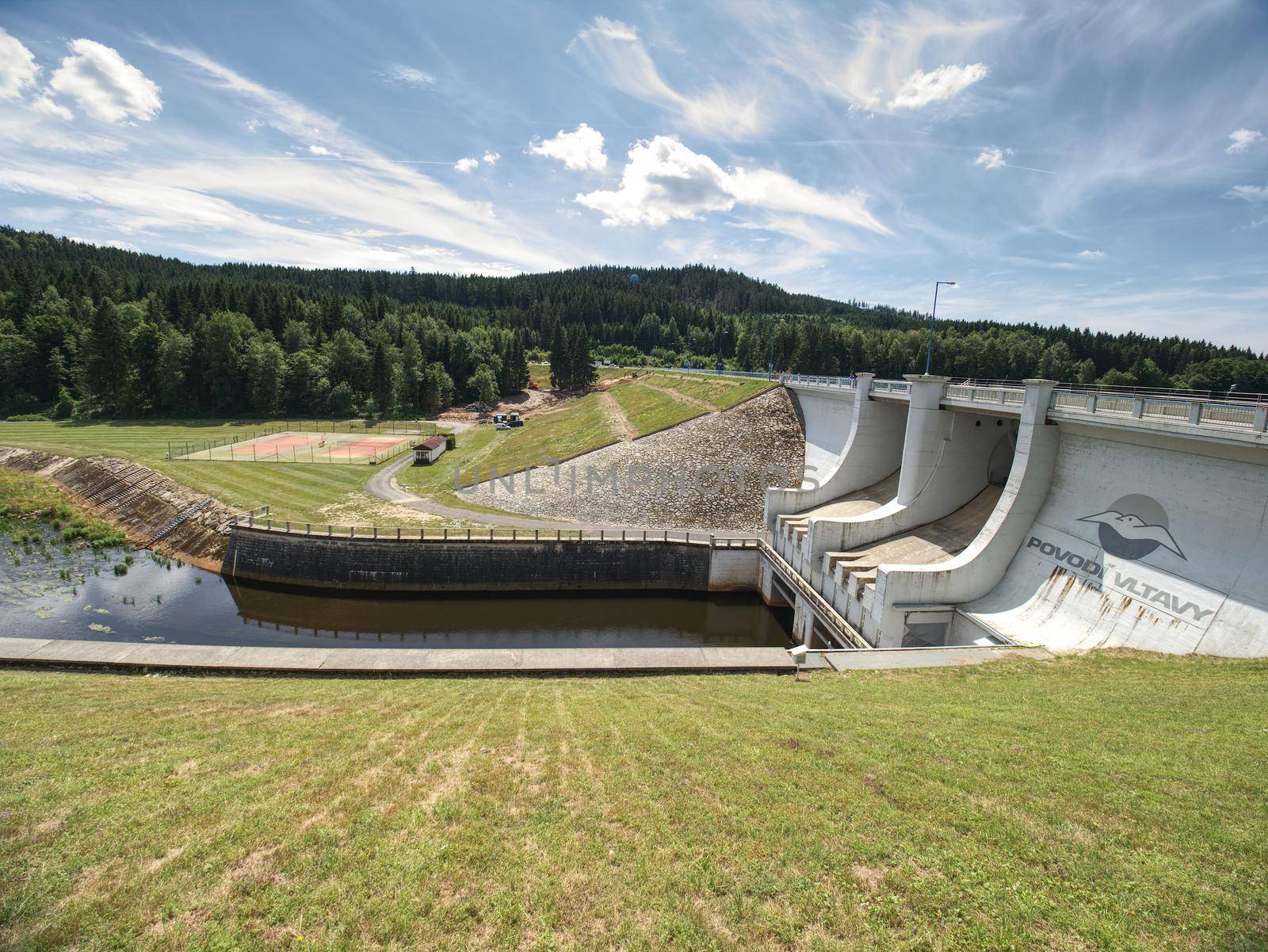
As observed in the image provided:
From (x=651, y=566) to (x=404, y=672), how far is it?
16.2 m

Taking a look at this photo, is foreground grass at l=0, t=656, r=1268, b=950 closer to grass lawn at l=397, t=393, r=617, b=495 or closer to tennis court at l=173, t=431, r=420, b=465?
grass lawn at l=397, t=393, r=617, b=495

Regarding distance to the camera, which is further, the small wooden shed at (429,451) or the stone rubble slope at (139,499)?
the small wooden shed at (429,451)

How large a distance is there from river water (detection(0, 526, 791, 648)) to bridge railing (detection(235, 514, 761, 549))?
113 inches

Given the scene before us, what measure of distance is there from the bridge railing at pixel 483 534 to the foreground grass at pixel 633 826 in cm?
1745

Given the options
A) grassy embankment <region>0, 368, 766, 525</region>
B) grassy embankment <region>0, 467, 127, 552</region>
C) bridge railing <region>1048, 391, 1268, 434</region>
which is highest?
bridge railing <region>1048, 391, 1268, 434</region>

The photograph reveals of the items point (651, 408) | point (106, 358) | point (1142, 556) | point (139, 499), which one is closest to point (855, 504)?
point (1142, 556)

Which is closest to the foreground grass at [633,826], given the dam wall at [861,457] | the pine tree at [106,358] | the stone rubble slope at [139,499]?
the dam wall at [861,457]

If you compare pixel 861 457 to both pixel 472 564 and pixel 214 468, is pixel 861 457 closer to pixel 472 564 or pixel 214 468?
pixel 472 564

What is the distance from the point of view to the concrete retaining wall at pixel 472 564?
28328mm

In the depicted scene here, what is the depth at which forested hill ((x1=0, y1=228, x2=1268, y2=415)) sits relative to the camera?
2601 inches

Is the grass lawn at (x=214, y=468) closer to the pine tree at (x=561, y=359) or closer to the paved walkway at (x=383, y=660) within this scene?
the paved walkway at (x=383, y=660)

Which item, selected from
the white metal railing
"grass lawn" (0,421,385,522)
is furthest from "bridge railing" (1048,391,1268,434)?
"grass lawn" (0,421,385,522)

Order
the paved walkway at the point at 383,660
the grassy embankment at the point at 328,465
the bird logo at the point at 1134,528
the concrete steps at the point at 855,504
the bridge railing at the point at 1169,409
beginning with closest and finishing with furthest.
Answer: the bridge railing at the point at 1169,409, the paved walkway at the point at 383,660, the bird logo at the point at 1134,528, the concrete steps at the point at 855,504, the grassy embankment at the point at 328,465

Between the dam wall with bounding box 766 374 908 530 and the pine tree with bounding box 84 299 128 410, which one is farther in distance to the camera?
the pine tree with bounding box 84 299 128 410
